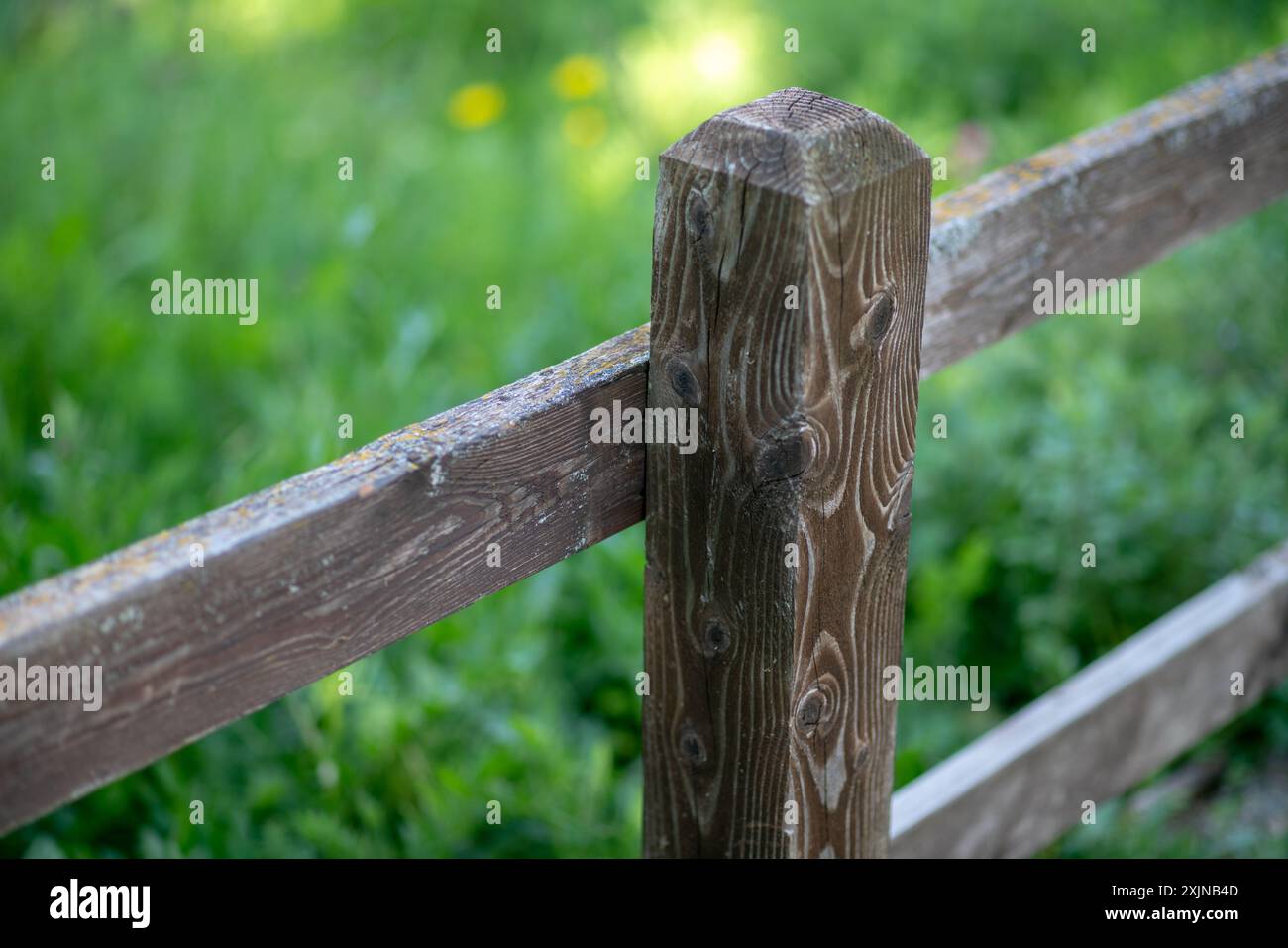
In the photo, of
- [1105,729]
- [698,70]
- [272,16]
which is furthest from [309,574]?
[272,16]

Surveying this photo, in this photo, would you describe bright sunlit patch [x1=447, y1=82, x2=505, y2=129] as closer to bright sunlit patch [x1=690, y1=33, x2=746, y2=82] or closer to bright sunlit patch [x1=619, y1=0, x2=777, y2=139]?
bright sunlit patch [x1=619, y1=0, x2=777, y2=139]

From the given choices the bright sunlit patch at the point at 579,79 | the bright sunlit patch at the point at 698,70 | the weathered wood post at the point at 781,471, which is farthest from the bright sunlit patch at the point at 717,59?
the weathered wood post at the point at 781,471

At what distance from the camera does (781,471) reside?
1.16m

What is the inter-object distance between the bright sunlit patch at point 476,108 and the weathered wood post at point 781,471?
3.62 m

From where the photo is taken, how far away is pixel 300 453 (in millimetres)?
2805

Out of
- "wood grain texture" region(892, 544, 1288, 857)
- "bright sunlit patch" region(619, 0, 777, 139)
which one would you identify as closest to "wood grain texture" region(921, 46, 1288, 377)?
"wood grain texture" region(892, 544, 1288, 857)

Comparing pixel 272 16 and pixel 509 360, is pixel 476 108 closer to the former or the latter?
pixel 272 16

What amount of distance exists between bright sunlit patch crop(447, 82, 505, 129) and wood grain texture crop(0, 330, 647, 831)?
3.59 m

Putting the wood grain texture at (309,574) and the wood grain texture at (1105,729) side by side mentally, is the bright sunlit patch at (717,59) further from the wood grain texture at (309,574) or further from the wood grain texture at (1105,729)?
the wood grain texture at (309,574)

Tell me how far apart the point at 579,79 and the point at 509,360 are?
168 centimetres

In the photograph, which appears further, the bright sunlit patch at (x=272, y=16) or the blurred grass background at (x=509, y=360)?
the bright sunlit patch at (x=272, y=16)

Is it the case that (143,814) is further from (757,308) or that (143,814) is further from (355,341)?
(757,308)

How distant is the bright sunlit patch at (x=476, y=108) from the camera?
15.1ft
